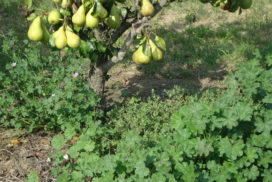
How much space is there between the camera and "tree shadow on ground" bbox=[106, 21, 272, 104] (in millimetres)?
4184

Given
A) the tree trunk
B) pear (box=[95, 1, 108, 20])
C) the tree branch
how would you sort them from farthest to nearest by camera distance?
the tree trunk < the tree branch < pear (box=[95, 1, 108, 20])

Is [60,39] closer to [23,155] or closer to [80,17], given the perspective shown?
[80,17]

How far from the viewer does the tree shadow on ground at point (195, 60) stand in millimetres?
4184

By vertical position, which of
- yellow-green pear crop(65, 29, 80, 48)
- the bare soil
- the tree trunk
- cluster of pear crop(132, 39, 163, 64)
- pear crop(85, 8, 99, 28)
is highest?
pear crop(85, 8, 99, 28)

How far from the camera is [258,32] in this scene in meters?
5.60

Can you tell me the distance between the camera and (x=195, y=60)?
488cm

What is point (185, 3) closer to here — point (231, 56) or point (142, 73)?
point (231, 56)

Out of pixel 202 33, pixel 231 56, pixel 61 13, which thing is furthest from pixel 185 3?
pixel 61 13

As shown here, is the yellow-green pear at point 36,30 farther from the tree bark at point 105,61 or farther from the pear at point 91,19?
the tree bark at point 105,61

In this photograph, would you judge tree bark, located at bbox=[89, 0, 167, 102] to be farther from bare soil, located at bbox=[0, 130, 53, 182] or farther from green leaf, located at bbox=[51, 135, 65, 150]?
green leaf, located at bbox=[51, 135, 65, 150]

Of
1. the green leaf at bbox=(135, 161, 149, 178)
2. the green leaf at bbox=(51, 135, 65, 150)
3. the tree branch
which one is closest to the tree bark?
the tree branch

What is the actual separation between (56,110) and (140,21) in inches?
45.0

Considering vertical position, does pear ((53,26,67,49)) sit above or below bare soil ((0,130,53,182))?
above

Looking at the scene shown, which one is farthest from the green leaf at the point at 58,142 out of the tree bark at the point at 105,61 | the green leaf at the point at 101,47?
the tree bark at the point at 105,61
